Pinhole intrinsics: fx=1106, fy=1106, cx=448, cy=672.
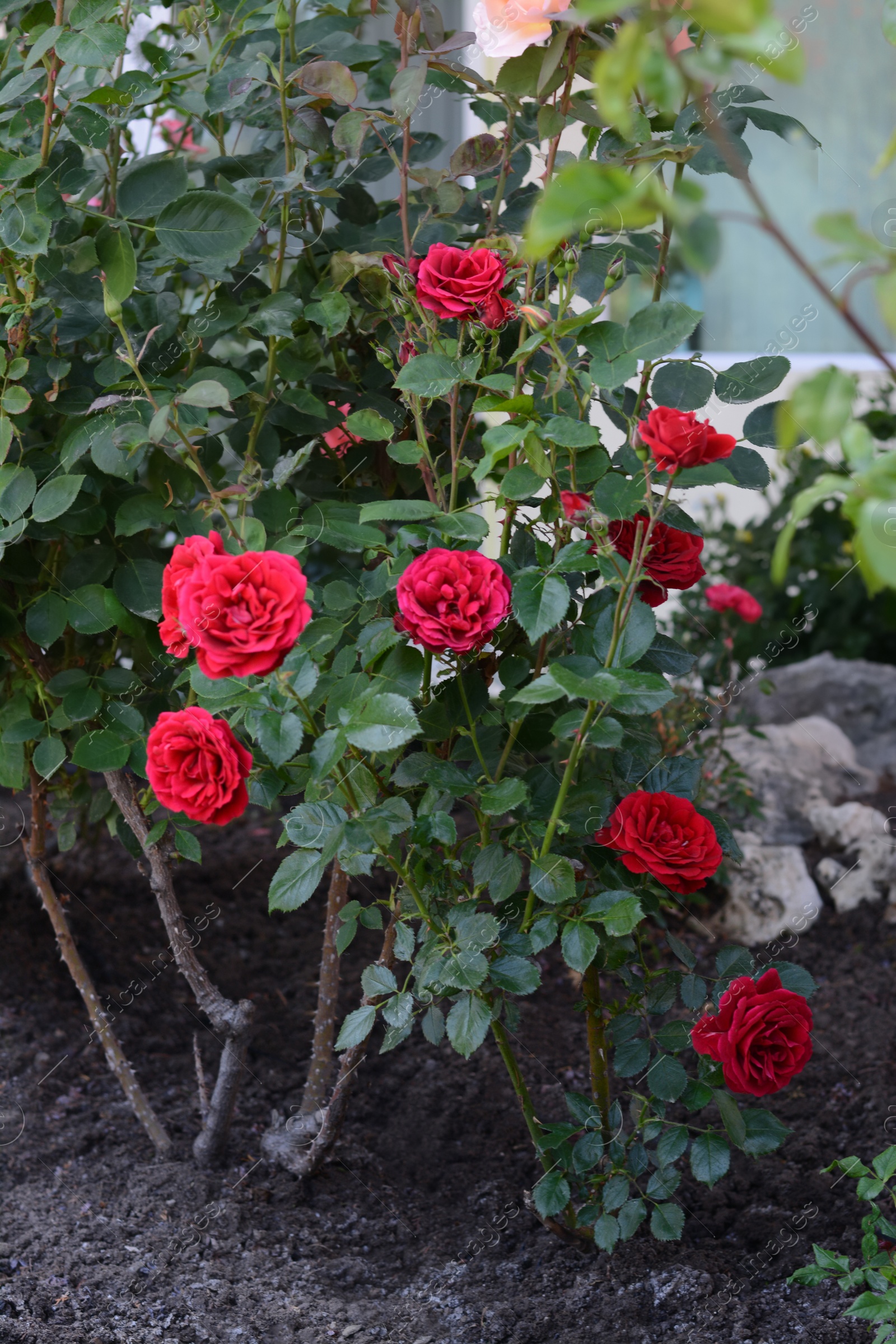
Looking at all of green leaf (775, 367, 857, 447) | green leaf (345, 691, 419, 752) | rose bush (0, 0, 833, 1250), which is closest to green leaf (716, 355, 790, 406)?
rose bush (0, 0, 833, 1250)

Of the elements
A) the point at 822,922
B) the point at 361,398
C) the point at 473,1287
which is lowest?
the point at 822,922

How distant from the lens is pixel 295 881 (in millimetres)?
1038

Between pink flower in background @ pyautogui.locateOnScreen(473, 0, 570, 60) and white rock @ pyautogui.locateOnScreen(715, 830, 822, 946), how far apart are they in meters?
1.70

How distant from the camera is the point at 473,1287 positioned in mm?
1318

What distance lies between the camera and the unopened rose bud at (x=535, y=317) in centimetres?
101

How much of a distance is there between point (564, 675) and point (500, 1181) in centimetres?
92

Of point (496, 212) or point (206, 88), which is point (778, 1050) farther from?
point (206, 88)

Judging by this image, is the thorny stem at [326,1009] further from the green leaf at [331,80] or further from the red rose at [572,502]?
the green leaf at [331,80]

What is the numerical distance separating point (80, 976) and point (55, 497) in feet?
2.52

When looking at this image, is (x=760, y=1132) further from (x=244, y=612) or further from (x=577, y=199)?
(x=577, y=199)

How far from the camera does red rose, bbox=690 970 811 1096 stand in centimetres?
111

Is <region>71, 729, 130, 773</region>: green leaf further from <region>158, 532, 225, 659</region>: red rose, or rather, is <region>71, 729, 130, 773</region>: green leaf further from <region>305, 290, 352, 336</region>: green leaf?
<region>305, 290, 352, 336</region>: green leaf

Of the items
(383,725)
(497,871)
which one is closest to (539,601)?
(383,725)

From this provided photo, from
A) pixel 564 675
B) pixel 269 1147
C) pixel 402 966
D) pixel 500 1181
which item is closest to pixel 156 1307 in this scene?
pixel 269 1147
